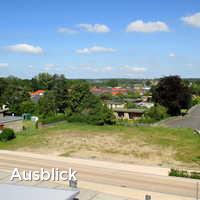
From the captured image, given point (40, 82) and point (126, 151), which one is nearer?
point (126, 151)

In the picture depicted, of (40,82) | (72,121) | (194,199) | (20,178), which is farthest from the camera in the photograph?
(40,82)

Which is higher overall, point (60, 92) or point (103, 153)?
point (60, 92)

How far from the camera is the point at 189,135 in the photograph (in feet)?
101

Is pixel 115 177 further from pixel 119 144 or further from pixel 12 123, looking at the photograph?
pixel 12 123

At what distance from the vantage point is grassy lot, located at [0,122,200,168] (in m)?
22.0

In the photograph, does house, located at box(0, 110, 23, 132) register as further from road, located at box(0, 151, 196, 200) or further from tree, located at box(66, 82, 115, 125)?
road, located at box(0, 151, 196, 200)

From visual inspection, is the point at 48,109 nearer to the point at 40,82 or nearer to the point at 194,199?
the point at 194,199

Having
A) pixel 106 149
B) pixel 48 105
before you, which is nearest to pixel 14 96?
pixel 48 105

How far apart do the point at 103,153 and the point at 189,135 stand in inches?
460

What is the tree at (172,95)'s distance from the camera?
4703cm

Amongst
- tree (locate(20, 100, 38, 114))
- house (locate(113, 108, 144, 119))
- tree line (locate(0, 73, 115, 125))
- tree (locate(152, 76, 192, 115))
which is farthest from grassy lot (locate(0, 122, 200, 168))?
house (locate(113, 108, 144, 119))

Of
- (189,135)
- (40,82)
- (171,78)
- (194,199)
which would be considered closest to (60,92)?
(171,78)

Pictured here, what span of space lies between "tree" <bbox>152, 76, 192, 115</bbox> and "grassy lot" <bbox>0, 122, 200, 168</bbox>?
42.3 feet

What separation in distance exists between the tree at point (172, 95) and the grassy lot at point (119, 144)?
1291cm
